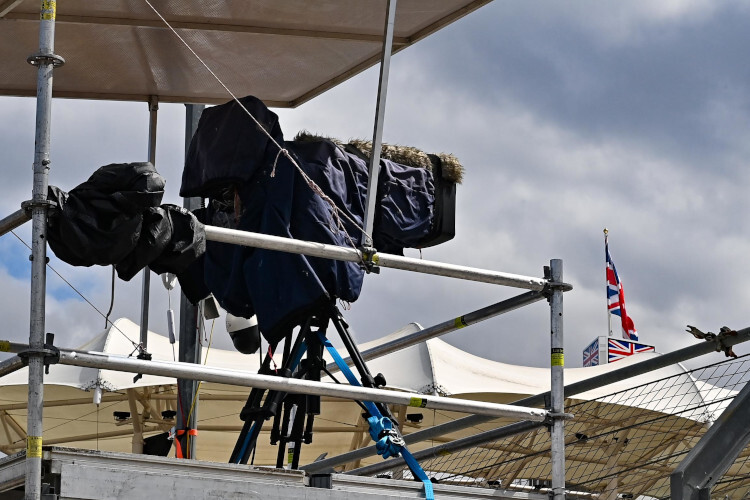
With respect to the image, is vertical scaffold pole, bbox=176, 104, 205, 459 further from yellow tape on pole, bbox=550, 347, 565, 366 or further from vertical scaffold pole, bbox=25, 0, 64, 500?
vertical scaffold pole, bbox=25, 0, 64, 500

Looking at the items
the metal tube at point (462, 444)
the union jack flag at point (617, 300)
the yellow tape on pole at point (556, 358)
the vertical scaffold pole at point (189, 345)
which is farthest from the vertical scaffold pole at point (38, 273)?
the union jack flag at point (617, 300)

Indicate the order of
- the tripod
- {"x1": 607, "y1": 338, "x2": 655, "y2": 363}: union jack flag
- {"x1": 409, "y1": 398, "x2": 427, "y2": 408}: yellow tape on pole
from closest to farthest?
{"x1": 409, "y1": 398, "x2": 427, "y2": 408}: yellow tape on pole, the tripod, {"x1": 607, "y1": 338, "x2": 655, "y2": 363}: union jack flag

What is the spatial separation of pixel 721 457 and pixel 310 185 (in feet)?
6.53

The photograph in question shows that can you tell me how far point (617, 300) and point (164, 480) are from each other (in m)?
26.4

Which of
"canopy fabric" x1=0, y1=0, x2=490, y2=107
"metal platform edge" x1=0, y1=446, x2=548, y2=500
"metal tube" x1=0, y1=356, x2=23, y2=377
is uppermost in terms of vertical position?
"canopy fabric" x1=0, y1=0, x2=490, y2=107

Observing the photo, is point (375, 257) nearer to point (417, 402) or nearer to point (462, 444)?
point (417, 402)

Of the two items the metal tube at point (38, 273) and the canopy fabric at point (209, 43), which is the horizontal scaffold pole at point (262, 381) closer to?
the metal tube at point (38, 273)

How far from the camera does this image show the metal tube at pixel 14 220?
385 centimetres

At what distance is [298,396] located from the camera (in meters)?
5.55

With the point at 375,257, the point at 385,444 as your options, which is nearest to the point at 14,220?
the point at 375,257

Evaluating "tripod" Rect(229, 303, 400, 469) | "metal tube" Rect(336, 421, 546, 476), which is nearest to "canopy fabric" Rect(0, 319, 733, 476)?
"metal tube" Rect(336, 421, 546, 476)

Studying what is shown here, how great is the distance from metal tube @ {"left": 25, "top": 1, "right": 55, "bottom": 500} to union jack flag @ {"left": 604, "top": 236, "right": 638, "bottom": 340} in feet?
85.6

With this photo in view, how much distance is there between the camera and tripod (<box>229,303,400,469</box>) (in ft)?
17.1

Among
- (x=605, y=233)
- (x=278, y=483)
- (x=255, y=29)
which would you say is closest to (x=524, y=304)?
(x=278, y=483)
